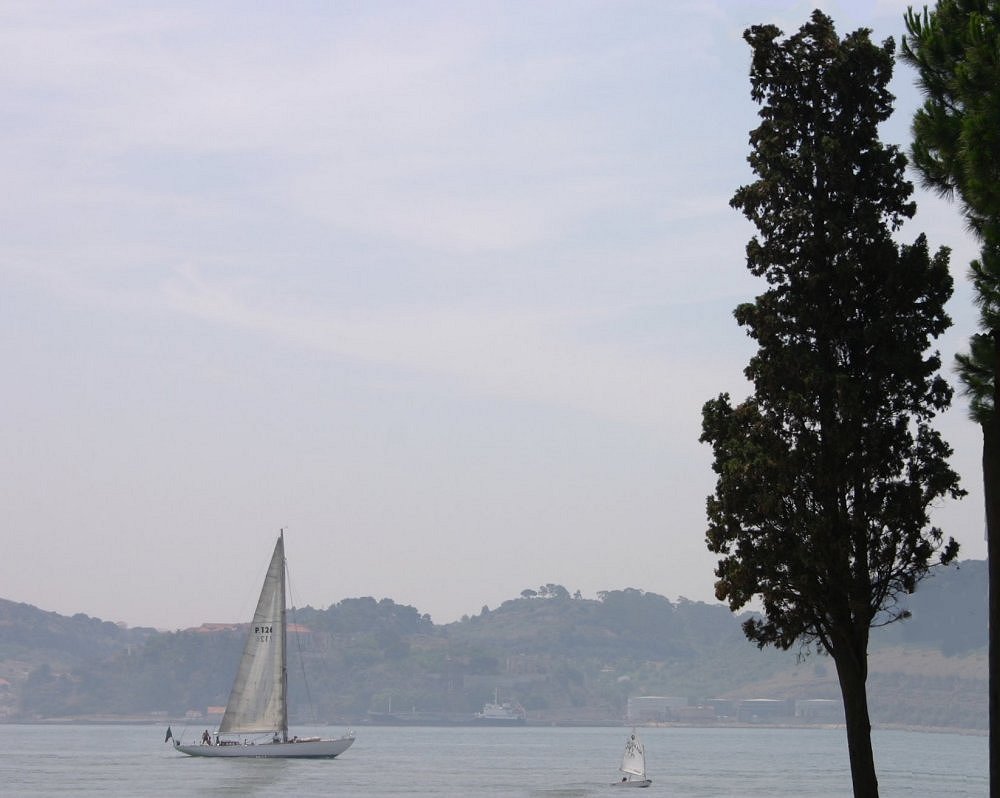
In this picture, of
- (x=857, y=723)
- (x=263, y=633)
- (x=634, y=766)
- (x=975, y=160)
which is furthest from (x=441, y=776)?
(x=975, y=160)

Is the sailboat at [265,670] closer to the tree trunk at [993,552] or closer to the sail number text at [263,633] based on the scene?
the sail number text at [263,633]

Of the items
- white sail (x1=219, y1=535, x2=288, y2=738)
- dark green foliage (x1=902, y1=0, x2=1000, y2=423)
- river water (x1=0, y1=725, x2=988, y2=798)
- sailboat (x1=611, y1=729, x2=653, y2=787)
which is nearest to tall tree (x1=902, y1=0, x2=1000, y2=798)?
dark green foliage (x1=902, y1=0, x2=1000, y2=423)

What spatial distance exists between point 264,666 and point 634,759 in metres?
28.9

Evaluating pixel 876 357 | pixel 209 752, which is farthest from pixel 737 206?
pixel 209 752

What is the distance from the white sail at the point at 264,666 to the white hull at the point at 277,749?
718cm

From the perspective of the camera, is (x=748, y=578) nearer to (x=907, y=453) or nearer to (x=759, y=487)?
(x=759, y=487)

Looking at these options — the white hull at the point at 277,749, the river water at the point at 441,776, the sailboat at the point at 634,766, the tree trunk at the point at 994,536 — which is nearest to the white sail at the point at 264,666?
the river water at the point at 441,776

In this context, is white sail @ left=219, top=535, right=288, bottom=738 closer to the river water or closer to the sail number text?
the sail number text

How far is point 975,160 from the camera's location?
23875mm

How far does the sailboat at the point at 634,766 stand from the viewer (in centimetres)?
11719

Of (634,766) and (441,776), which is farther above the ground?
(634,766)

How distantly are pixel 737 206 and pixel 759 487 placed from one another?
602 centimetres

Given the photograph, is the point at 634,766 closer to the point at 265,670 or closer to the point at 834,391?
the point at 265,670

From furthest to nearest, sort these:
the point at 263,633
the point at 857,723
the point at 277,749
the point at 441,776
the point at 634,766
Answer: the point at 441,776, the point at 277,749, the point at 634,766, the point at 263,633, the point at 857,723
